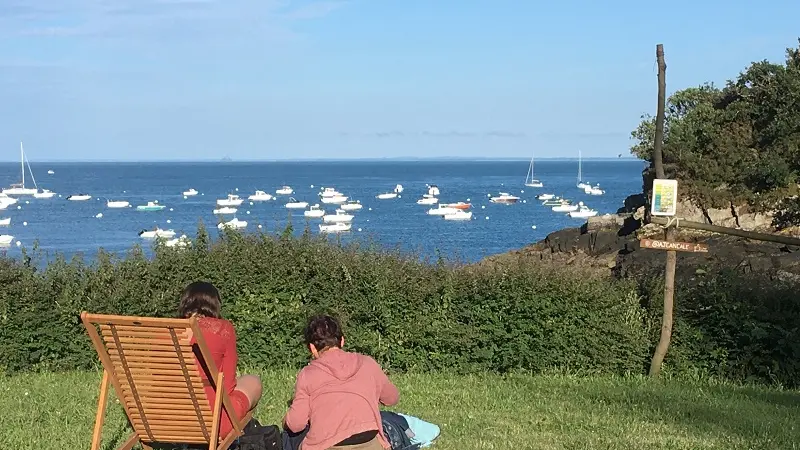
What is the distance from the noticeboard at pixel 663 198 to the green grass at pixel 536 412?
68.8 inches

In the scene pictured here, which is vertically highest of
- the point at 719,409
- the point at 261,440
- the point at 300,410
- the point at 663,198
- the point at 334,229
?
the point at 663,198

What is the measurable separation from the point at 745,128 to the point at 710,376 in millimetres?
27065

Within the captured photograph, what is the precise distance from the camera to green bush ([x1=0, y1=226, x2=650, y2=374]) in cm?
1011

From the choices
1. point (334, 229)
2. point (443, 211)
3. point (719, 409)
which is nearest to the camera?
point (719, 409)

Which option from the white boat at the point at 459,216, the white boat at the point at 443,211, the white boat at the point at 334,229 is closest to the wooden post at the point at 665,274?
the white boat at the point at 334,229

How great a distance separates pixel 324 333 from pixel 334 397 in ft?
1.17

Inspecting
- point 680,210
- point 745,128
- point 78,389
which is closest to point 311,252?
point 78,389

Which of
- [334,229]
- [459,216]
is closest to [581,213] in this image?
[459,216]

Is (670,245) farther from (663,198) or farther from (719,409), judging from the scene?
(719,409)

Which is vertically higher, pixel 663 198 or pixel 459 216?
pixel 663 198

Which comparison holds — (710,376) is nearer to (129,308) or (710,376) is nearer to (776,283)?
(776,283)

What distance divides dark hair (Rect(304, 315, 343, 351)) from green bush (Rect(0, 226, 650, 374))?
5.01m

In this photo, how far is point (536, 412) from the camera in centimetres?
807

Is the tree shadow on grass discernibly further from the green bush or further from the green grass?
the green bush
